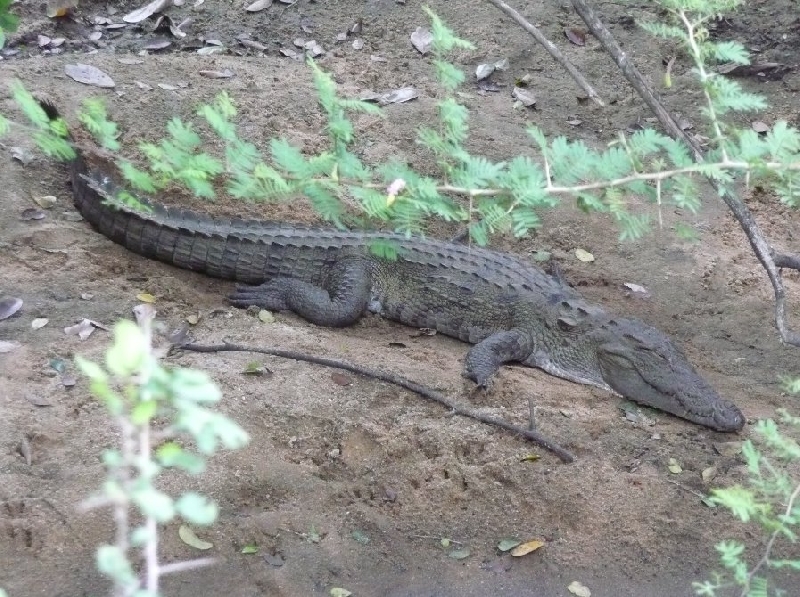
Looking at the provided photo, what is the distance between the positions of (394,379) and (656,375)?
5.28 ft

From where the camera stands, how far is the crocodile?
5.09 m

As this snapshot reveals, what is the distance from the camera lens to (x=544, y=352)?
17.5 ft

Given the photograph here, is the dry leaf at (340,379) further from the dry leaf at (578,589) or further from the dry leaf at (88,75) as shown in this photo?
the dry leaf at (88,75)

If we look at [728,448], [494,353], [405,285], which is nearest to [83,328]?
[405,285]

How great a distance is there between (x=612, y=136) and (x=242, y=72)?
3.16m

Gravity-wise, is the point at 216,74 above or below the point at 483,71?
above

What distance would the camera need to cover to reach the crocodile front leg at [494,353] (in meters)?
4.59

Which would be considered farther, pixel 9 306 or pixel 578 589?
pixel 9 306

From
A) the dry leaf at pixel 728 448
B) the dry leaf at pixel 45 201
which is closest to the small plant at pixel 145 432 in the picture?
the dry leaf at pixel 728 448

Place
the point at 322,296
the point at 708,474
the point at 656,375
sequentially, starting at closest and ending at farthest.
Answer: the point at 708,474 → the point at 656,375 → the point at 322,296

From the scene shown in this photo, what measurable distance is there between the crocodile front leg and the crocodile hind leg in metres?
0.85

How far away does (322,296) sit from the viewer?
5.27m

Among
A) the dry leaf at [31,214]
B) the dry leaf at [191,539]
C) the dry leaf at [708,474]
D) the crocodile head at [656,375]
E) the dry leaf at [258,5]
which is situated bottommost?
the crocodile head at [656,375]

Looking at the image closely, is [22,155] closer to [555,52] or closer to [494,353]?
[494,353]
